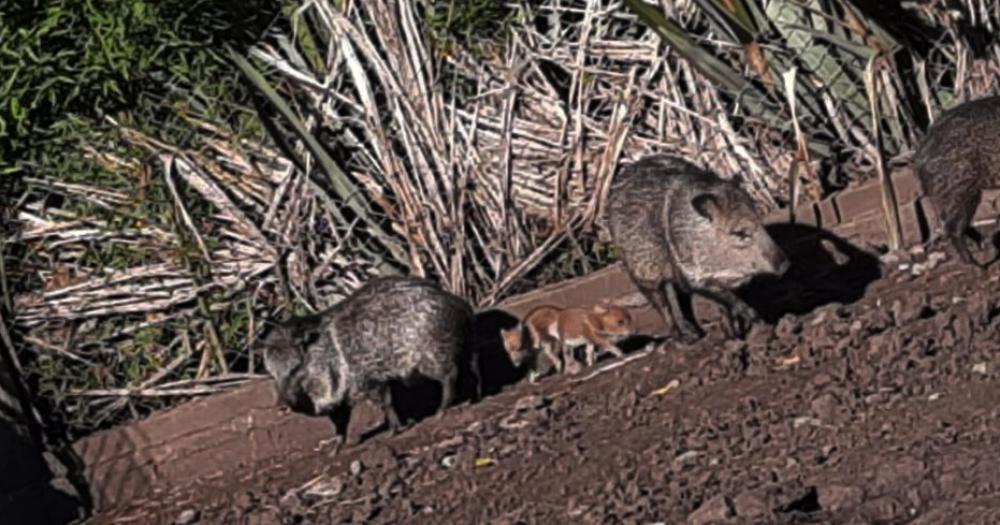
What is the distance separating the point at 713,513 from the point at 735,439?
3.46ft

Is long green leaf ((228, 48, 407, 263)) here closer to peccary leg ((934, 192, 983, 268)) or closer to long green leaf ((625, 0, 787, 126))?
long green leaf ((625, 0, 787, 126))

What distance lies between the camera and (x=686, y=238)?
1028cm

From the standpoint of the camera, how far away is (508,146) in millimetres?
11000

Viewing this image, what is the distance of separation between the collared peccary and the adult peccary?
36.1 inches

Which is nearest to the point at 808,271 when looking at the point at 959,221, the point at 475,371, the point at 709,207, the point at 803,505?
the point at 959,221

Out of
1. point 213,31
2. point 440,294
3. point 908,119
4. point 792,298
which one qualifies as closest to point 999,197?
point 908,119

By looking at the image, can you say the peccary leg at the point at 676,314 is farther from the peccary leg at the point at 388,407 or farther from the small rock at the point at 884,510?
the small rock at the point at 884,510

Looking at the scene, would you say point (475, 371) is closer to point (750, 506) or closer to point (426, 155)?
point (426, 155)

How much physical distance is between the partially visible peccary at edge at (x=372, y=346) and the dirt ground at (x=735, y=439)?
220 millimetres

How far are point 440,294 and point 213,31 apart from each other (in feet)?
5.80

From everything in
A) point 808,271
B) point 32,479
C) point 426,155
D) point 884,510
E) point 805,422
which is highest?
point 426,155

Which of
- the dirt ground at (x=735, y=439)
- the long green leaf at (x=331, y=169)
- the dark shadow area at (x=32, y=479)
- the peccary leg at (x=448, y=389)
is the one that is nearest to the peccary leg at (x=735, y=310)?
the dirt ground at (x=735, y=439)

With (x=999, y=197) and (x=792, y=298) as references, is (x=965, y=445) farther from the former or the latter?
(x=999, y=197)

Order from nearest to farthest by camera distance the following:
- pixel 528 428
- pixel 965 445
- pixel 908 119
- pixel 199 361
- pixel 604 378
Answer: pixel 965 445, pixel 528 428, pixel 604 378, pixel 199 361, pixel 908 119
